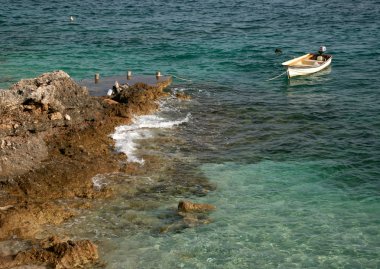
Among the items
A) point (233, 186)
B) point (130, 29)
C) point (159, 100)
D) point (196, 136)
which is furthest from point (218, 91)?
point (130, 29)

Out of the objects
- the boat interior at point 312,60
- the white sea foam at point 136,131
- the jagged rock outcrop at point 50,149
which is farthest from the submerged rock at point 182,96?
the boat interior at point 312,60

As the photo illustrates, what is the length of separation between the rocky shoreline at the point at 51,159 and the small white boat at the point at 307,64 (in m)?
15.6

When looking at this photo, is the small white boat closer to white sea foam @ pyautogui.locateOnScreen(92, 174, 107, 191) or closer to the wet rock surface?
the wet rock surface

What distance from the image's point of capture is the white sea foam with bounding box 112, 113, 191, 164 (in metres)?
26.8

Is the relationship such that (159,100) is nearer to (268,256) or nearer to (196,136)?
(196,136)

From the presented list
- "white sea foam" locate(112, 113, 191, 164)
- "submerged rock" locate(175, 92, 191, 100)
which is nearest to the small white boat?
"submerged rock" locate(175, 92, 191, 100)

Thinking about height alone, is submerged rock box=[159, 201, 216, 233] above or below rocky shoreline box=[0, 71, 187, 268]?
below

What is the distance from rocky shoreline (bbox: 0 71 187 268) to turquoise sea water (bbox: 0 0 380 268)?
1750 mm

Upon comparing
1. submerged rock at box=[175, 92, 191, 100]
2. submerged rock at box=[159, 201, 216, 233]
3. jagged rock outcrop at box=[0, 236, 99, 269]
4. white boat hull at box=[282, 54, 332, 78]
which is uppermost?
white boat hull at box=[282, 54, 332, 78]

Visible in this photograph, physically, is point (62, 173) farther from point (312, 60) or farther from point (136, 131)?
point (312, 60)

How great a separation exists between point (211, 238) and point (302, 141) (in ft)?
37.8

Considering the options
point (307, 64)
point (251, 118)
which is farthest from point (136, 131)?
point (307, 64)

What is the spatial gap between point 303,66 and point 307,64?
1.88 metres

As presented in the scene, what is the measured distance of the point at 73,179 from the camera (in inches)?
904
